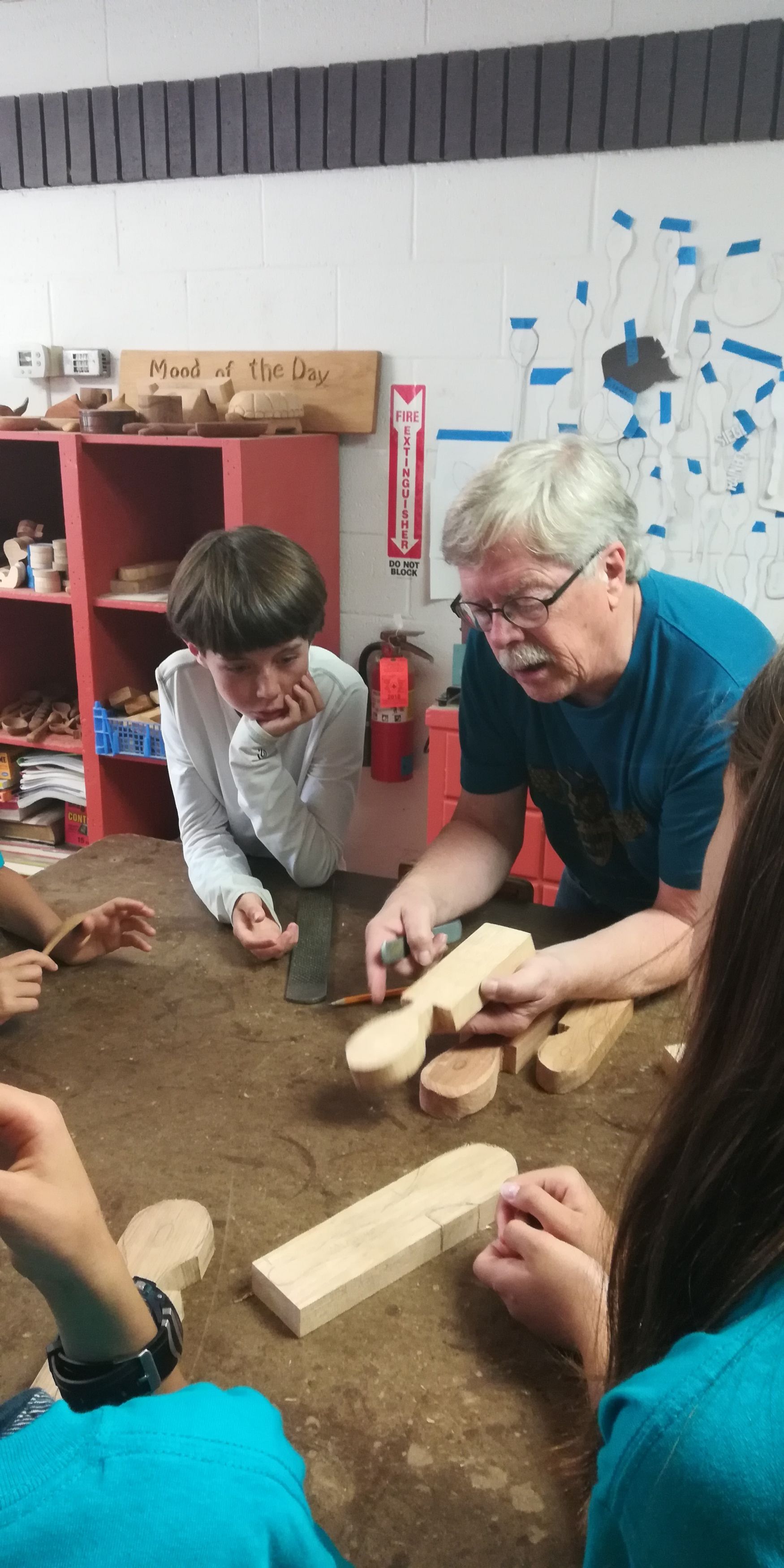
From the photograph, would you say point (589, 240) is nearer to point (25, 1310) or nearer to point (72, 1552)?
point (25, 1310)

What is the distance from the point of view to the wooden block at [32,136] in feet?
11.0

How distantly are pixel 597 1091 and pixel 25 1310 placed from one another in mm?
664

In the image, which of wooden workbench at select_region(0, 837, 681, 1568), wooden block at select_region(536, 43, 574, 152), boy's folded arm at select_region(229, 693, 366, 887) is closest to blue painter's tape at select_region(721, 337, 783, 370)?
wooden block at select_region(536, 43, 574, 152)

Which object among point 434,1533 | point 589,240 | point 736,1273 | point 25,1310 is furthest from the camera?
point 589,240

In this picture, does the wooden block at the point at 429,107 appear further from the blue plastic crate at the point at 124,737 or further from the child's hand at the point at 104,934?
the child's hand at the point at 104,934

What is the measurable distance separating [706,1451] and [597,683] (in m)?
1.18

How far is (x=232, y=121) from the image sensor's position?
312cm

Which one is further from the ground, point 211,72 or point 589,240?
point 211,72

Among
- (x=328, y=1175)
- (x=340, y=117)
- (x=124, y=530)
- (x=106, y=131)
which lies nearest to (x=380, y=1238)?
(x=328, y=1175)

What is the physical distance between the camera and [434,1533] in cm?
75

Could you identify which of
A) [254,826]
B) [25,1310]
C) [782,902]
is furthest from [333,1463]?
[254,826]

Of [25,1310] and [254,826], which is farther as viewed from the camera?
[254,826]

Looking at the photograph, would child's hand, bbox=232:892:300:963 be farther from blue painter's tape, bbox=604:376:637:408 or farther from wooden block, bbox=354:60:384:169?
wooden block, bbox=354:60:384:169

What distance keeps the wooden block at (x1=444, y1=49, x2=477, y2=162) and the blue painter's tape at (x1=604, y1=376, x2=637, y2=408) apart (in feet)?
2.36
